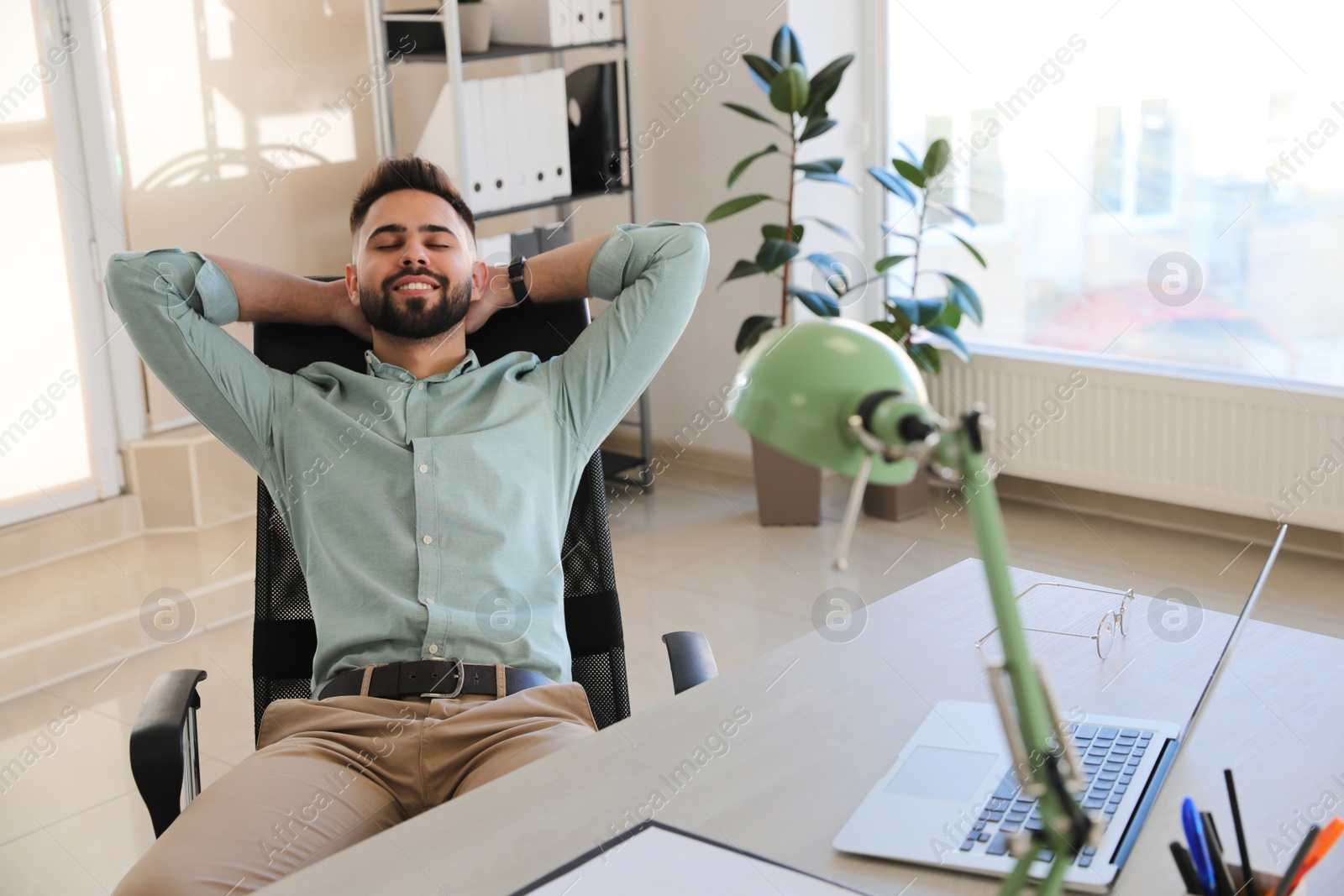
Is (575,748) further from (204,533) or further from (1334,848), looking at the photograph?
(204,533)

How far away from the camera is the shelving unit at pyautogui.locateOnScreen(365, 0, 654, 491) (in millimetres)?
3828

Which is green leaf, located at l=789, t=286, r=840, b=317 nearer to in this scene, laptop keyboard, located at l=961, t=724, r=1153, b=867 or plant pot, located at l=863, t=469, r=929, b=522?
plant pot, located at l=863, t=469, r=929, b=522

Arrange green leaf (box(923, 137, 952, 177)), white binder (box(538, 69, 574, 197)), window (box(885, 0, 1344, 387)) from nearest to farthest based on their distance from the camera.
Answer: window (box(885, 0, 1344, 387)) → green leaf (box(923, 137, 952, 177)) → white binder (box(538, 69, 574, 197))

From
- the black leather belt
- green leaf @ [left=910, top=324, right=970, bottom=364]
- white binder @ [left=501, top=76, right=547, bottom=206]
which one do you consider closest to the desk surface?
the black leather belt

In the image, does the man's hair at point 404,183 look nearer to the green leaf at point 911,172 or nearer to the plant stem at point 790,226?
the plant stem at point 790,226

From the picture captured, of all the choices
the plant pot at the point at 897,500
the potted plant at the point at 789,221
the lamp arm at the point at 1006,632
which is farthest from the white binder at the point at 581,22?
the lamp arm at the point at 1006,632

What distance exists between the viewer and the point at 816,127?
12.4ft

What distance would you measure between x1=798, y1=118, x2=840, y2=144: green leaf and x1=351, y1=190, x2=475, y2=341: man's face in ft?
6.50

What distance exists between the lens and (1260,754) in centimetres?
121

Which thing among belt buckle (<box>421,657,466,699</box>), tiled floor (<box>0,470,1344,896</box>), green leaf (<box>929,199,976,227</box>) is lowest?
tiled floor (<box>0,470,1344,896</box>)

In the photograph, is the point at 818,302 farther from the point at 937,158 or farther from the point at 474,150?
the point at 474,150

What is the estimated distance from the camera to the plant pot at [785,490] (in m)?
4.14

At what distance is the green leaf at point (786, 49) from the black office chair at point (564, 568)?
2047 millimetres

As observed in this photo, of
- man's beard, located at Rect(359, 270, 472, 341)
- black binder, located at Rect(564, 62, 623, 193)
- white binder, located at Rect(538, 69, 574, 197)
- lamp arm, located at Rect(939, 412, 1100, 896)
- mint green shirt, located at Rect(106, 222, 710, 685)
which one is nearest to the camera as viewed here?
lamp arm, located at Rect(939, 412, 1100, 896)
